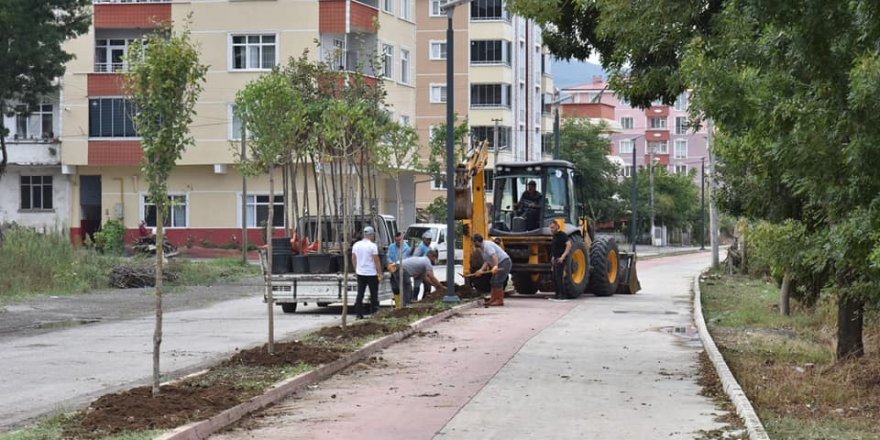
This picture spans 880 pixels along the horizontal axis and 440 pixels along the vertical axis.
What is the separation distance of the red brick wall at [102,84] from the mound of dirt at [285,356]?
39.8 metres

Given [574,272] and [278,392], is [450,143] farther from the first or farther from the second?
[278,392]

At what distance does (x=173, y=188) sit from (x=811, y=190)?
45334 millimetres

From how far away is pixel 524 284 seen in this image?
33.1 meters

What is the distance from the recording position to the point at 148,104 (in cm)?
1255

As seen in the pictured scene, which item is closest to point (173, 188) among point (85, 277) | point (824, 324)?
point (85, 277)

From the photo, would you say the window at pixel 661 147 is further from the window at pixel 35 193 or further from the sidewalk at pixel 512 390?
the sidewalk at pixel 512 390

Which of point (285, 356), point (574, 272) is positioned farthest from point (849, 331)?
point (574, 272)

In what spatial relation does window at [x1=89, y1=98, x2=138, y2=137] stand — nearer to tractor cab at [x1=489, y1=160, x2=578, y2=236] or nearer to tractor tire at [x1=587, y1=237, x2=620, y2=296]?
tractor cab at [x1=489, y1=160, x2=578, y2=236]

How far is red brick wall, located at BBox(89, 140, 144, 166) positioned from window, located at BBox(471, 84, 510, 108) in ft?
98.9

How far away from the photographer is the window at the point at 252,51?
54.0 meters

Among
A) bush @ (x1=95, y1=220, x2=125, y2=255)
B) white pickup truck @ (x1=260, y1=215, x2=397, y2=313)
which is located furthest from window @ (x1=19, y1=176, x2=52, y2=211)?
white pickup truck @ (x1=260, y1=215, x2=397, y2=313)

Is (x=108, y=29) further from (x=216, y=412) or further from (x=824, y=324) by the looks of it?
(x=216, y=412)

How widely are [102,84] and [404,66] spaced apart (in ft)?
42.5

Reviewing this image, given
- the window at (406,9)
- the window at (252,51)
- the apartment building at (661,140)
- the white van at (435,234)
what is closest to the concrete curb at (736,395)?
the white van at (435,234)
